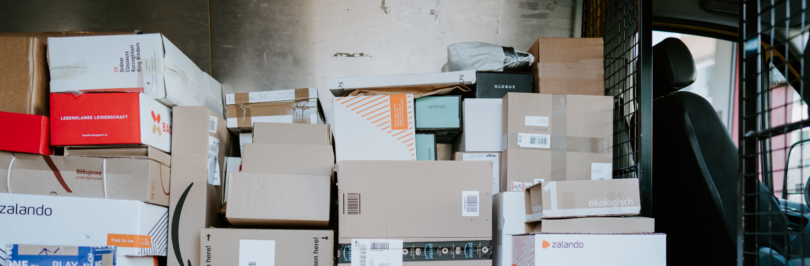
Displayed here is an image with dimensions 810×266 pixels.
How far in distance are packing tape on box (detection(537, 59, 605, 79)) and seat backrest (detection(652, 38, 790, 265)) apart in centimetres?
22

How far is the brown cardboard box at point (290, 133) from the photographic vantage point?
5.82ft

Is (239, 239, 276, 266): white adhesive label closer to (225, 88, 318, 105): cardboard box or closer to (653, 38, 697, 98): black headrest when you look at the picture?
(225, 88, 318, 105): cardboard box

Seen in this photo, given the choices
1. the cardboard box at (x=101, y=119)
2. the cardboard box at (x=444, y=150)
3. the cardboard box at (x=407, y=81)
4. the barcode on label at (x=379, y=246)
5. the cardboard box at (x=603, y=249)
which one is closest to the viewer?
the cardboard box at (x=603, y=249)

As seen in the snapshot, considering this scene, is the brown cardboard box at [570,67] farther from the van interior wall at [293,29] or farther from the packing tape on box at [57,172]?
the packing tape on box at [57,172]

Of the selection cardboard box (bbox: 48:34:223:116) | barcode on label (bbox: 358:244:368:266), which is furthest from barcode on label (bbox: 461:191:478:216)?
cardboard box (bbox: 48:34:223:116)

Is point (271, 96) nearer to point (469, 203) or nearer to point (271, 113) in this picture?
point (271, 113)

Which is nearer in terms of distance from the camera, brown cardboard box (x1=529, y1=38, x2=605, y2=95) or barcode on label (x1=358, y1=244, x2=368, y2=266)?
barcode on label (x1=358, y1=244, x2=368, y2=266)

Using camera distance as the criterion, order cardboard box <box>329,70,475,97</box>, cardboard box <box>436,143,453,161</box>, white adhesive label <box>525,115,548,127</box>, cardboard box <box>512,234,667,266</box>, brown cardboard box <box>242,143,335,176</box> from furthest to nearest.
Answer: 1. cardboard box <box>436,143,453,161</box>
2. cardboard box <box>329,70,475,97</box>
3. white adhesive label <box>525,115,548,127</box>
4. brown cardboard box <box>242,143,335,176</box>
5. cardboard box <box>512,234,667,266</box>

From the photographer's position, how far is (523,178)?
1.73 meters

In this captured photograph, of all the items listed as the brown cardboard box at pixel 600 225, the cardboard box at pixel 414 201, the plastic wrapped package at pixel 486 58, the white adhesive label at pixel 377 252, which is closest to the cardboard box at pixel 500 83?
the plastic wrapped package at pixel 486 58

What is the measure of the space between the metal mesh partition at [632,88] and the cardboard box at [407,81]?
63cm

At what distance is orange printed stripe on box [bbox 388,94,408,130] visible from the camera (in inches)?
71.5

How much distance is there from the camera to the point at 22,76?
5.23ft

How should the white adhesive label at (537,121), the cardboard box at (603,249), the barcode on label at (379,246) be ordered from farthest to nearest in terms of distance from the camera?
the white adhesive label at (537,121) < the barcode on label at (379,246) < the cardboard box at (603,249)
